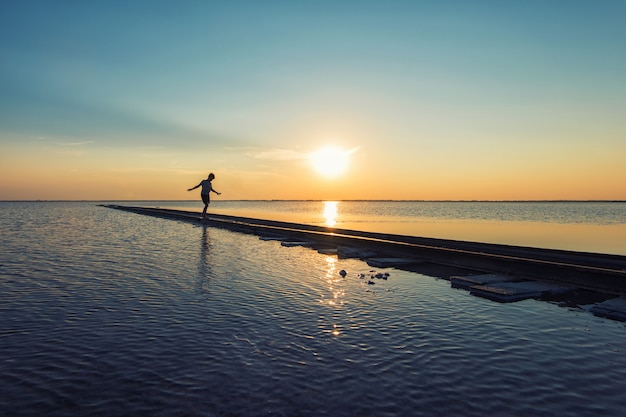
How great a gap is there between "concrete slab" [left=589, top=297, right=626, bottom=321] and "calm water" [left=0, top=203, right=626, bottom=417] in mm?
320

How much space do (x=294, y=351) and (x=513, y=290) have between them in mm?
6208

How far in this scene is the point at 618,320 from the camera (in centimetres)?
758

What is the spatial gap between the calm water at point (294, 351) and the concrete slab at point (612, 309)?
32cm

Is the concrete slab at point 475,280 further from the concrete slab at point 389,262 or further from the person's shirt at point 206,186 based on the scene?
the person's shirt at point 206,186

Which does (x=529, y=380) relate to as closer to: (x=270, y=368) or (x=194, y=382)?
(x=270, y=368)

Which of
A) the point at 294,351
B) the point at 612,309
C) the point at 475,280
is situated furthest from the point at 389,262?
the point at 294,351

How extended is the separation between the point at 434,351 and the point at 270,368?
230 cm

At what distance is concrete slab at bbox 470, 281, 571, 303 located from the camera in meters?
9.19

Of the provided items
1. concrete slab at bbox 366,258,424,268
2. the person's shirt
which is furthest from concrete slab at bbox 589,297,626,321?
the person's shirt

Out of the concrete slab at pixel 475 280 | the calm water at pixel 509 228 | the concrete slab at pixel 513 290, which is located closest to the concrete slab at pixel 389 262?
the concrete slab at pixel 475 280

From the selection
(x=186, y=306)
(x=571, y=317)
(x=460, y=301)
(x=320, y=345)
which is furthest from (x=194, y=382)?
(x=571, y=317)

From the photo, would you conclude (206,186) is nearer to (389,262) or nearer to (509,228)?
(389,262)

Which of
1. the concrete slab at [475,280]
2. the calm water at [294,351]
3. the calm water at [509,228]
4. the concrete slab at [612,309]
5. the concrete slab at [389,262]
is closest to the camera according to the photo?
the calm water at [294,351]

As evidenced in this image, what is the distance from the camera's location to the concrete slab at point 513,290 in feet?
30.1
